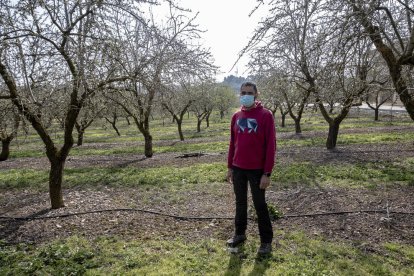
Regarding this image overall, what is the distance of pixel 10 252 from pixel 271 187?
5347 mm

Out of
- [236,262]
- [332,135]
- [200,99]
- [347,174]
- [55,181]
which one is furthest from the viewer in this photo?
[200,99]

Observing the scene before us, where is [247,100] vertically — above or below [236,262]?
above

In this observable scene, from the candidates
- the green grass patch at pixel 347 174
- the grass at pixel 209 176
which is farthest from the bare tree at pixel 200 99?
the green grass patch at pixel 347 174

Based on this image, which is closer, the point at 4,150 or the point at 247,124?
the point at 247,124

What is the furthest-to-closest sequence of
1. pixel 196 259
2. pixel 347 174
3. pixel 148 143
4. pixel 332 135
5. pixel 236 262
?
pixel 148 143
pixel 332 135
pixel 347 174
pixel 196 259
pixel 236 262

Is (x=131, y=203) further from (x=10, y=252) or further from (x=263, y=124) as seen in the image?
(x=263, y=124)

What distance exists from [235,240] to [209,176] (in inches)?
174

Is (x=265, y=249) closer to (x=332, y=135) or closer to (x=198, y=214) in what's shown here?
(x=198, y=214)

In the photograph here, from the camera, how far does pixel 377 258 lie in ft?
13.1

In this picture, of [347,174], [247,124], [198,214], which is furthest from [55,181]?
[347,174]

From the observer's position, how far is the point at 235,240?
14.4 feet

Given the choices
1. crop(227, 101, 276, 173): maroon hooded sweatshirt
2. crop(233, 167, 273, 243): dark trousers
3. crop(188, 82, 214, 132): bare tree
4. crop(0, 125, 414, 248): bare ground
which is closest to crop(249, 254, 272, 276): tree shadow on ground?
crop(233, 167, 273, 243): dark trousers

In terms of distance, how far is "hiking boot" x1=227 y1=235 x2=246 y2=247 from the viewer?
438cm

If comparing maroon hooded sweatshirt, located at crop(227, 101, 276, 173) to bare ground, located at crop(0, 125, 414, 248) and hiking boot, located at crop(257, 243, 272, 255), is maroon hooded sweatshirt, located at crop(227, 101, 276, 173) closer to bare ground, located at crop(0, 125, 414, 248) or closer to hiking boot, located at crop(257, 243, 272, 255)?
hiking boot, located at crop(257, 243, 272, 255)
